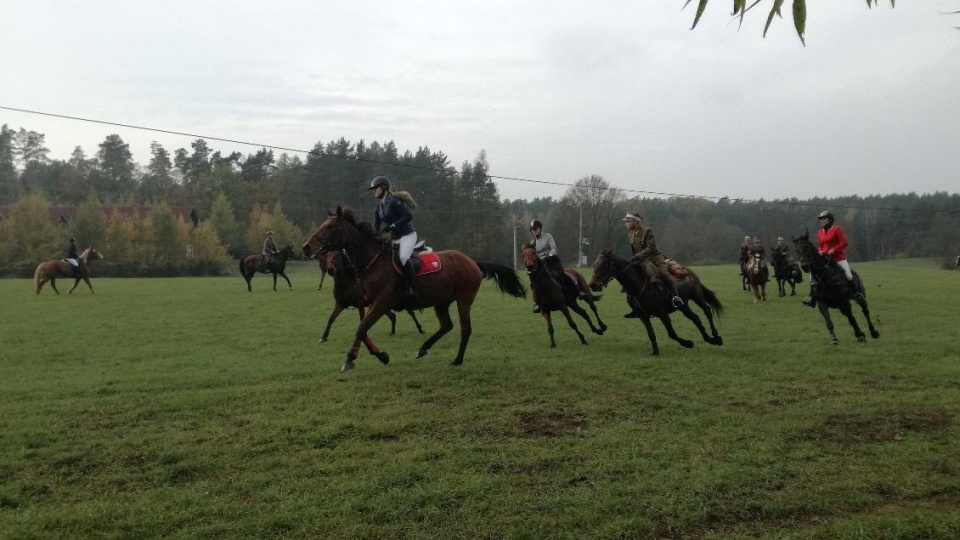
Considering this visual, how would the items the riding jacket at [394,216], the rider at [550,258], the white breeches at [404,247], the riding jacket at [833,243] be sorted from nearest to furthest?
the white breeches at [404,247] → the riding jacket at [394,216] → the riding jacket at [833,243] → the rider at [550,258]

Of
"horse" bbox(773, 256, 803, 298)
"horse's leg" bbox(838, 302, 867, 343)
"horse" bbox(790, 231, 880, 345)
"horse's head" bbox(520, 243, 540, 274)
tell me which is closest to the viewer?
"horse" bbox(790, 231, 880, 345)

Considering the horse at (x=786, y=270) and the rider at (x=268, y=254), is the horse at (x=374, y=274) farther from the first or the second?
the rider at (x=268, y=254)

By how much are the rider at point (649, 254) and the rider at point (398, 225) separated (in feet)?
14.7

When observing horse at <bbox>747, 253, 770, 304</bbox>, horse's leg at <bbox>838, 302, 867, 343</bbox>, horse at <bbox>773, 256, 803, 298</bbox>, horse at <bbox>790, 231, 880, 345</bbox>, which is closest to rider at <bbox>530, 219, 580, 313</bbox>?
horse at <bbox>790, 231, 880, 345</bbox>

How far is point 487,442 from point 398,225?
15.7 ft

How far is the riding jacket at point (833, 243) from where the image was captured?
14328mm

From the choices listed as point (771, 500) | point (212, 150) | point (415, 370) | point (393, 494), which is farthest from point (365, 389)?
point (212, 150)

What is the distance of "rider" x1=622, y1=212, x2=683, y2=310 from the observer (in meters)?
13.1

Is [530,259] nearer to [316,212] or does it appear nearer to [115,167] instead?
[316,212]

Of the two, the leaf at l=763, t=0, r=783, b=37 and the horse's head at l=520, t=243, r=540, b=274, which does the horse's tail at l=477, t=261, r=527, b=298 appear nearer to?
the horse's head at l=520, t=243, r=540, b=274

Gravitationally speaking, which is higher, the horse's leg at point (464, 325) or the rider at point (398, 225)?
the rider at point (398, 225)

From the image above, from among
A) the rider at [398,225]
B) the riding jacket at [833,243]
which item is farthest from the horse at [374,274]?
the riding jacket at [833,243]

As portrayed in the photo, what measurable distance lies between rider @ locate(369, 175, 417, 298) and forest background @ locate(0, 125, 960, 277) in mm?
38682

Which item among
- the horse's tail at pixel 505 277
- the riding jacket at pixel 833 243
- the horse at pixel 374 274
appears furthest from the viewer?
the riding jacket at pixel 833 243
